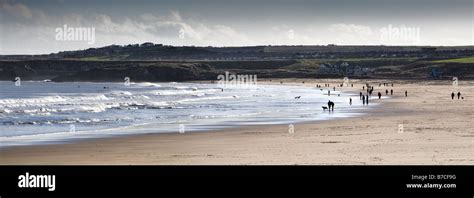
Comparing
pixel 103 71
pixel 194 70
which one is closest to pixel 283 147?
pixel 194 70

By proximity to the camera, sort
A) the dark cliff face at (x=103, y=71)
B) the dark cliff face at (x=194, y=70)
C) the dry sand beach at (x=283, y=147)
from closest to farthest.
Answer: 1. the dry sand beach at (x=283, y=147)
2. the dark cliff face at (x=194, y=70)
3. the dark cliff face at (x=103, y=71)

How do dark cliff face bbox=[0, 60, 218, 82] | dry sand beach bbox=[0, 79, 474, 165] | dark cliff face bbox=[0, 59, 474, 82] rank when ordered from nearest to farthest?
dry sand beach bbox=[0, 79, 474, 165], dark cliff face bbox=[0, 59, 474, 82], dark cliff face bbox=[0, 60, 218, 82]

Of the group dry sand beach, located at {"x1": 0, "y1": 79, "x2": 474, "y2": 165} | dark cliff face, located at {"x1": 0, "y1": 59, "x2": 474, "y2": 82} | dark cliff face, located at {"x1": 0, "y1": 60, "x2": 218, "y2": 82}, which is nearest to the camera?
dry sand beach, located at {"x1": 0, "y1": 79, "x2": 474, "y2": 165}

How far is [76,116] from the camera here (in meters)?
37.3

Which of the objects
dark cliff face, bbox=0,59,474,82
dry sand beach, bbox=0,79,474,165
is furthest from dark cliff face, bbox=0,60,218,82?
dry sand beach, bbox=0,79,474,165

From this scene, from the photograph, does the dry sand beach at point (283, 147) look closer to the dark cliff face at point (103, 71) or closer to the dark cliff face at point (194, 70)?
the dark cliff face at point (194, 70)

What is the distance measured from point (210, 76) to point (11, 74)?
1831 inches

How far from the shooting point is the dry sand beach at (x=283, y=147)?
17.5 meters

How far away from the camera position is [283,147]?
20938 mm

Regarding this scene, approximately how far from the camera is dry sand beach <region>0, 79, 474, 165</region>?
688 inches

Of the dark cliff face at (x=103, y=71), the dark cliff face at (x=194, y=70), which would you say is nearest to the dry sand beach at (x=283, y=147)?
the dark cliff face at (x=194, y=70)

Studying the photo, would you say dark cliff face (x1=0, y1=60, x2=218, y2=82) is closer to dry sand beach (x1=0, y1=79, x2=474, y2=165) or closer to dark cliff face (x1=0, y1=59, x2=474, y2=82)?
dark cliff face (x1=0, y1=59, x2=474, y2=82)

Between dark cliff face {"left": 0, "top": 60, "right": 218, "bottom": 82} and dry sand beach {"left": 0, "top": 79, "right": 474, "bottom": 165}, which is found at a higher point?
dark cliff face {"left": 0, "top": 60, "right": 218, "bottom": 82}

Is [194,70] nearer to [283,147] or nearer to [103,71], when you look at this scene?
[103,71]
